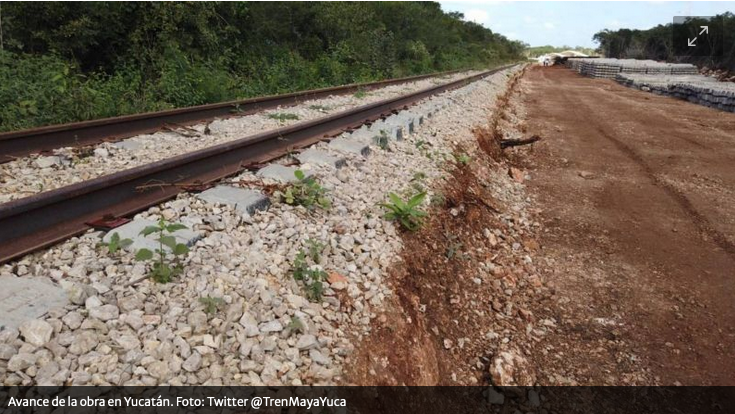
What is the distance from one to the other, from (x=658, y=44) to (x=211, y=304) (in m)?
81.1

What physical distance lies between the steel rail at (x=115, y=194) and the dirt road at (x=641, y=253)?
11.0 ft

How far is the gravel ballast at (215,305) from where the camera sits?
2.18 meters

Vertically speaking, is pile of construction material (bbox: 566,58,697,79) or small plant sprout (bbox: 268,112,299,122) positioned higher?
small plant sprout (bbox: 268,112,299,122)

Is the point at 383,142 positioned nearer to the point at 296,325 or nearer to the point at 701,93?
the point at 296,325

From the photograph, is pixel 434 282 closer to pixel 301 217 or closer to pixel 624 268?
pixel 301 217

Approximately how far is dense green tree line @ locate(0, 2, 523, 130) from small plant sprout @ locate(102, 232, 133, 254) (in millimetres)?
4473

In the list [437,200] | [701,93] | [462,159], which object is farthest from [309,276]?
[701,93]

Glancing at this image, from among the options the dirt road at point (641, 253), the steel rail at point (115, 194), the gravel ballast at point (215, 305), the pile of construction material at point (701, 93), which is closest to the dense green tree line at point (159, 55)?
the steel rail at point (115, 194)

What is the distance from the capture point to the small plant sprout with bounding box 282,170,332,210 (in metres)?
4.13

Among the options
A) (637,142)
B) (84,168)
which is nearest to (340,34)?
(637,142)

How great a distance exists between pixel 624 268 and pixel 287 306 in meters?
3.74

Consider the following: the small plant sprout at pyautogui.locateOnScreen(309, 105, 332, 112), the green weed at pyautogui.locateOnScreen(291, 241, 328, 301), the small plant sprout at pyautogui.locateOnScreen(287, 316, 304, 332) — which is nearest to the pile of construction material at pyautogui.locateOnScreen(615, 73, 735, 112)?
the small plant sprout at pyautogui.locateOnScreen(309, 105, 332, 112)

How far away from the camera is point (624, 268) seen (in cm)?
488
